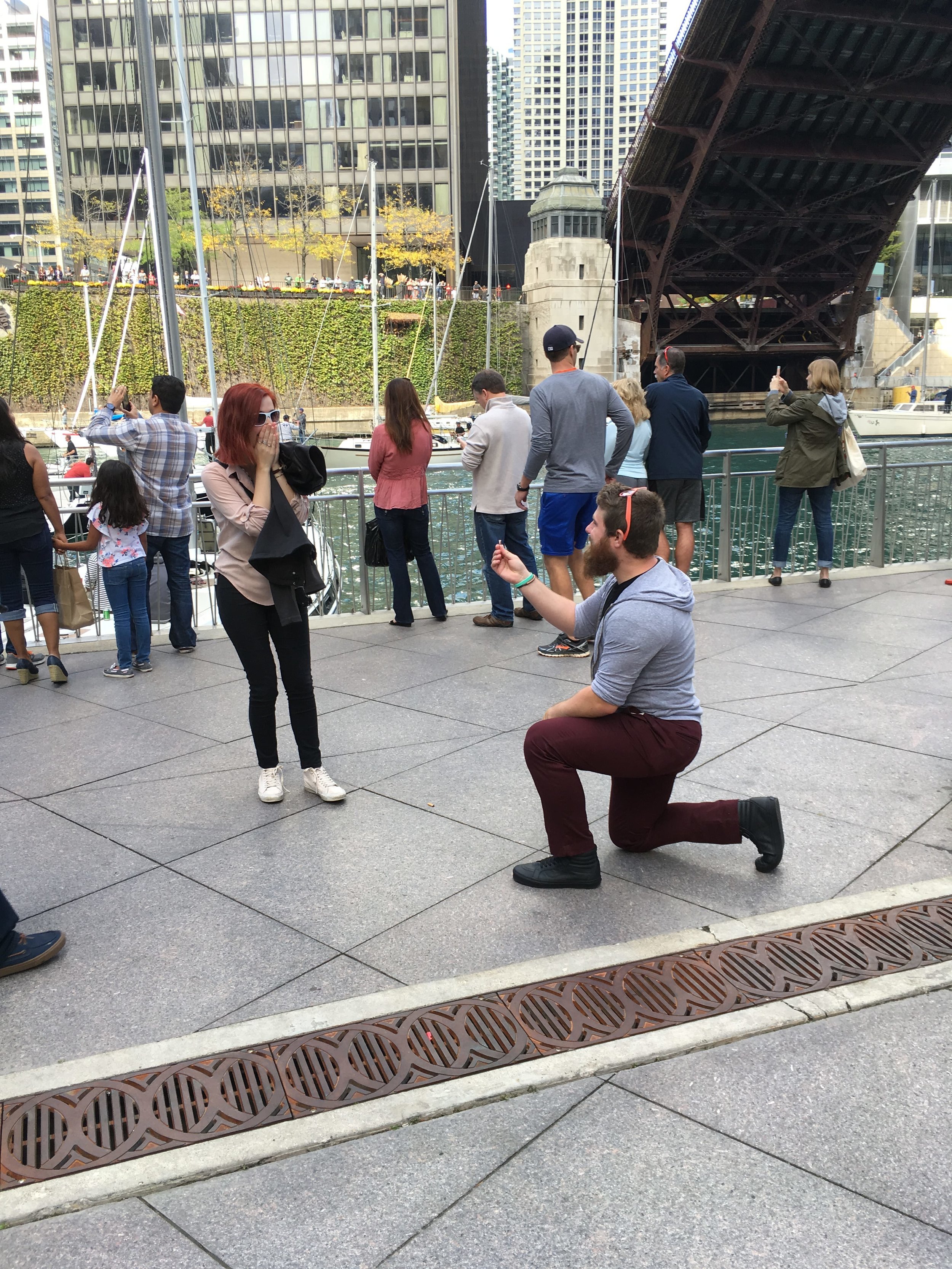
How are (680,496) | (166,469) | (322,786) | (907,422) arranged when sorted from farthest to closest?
(907,422), (680,496), (166,469), (322,786)

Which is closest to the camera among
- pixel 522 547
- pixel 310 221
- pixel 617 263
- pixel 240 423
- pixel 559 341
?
pixel 240 423

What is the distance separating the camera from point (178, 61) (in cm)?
1997

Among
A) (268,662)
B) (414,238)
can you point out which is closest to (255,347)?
(414,238)

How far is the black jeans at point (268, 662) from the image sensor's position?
4688 millimetres

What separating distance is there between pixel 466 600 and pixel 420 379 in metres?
53.1

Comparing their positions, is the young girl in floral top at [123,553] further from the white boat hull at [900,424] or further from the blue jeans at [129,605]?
the white boat hull at [900,424]

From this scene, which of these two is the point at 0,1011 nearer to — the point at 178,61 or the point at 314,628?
the point at 314,628

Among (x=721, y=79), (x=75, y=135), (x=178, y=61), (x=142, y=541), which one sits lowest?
(x=142, y=541)

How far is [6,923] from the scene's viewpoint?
3.39 metres

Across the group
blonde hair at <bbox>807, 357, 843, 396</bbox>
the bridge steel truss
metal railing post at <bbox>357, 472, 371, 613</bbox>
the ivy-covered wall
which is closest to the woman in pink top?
metal railing post at <bbox>357, 472, 371, 613</bbox>

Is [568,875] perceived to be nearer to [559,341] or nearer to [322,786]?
[322,786]

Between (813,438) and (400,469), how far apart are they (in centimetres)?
378

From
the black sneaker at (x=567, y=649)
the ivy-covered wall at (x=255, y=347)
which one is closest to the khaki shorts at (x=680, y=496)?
the black sneaker at (x=567, y=649)

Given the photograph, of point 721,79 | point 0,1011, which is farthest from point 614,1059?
point 721,79
